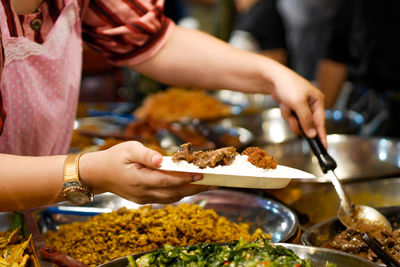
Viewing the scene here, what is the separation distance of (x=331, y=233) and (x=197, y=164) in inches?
20.8

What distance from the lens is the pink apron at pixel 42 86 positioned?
Answer: 4.99 feet

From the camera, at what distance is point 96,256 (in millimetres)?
1398

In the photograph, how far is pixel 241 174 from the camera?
1.15 metres

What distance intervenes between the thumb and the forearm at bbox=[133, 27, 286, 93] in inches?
30.8

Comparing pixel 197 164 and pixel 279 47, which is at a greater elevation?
pixel 197 164

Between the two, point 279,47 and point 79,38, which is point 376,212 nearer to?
point 79,38

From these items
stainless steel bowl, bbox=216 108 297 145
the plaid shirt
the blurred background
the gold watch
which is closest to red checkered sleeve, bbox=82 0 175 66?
the plaid shirt

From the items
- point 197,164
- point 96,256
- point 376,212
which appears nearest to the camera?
point 197,164

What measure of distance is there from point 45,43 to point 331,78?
10.3ft

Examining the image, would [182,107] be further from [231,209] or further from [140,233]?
[140,233]

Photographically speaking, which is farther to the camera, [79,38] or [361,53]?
[361,53]

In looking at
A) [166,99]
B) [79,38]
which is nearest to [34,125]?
[79,38]

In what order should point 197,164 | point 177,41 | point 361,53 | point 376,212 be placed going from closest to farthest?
point 197,164 < point 376,212 < point 177,41 < point 361,53

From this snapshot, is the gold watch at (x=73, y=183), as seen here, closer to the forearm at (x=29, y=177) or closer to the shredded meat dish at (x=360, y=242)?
the forearm at (x=29, y=177)
